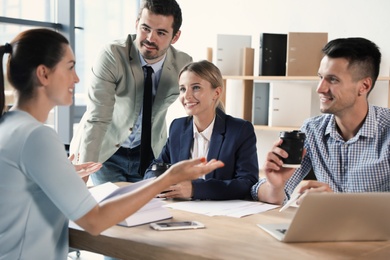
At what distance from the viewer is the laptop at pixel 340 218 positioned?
1330 mm

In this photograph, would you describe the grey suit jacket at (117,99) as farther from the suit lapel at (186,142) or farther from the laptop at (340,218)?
the laptop at (340,218)

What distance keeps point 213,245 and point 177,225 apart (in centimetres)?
21

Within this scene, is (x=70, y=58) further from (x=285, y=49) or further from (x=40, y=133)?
(x=285, y=49)

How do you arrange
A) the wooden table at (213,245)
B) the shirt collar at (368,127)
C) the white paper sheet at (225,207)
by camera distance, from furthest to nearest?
the shirt collar at (368,127), the white paper sheet at (225,207), the wooden table at (213,245)

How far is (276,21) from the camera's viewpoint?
4320 millimetres

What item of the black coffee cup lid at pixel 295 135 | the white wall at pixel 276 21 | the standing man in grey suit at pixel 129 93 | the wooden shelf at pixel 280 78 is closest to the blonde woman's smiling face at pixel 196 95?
the standing man in grey suit at pixel 129 93

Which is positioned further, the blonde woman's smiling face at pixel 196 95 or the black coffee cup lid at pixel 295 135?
the blonde woman's smiling face at pixel 196 95

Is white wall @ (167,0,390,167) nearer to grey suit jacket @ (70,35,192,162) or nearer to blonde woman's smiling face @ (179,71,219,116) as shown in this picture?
grey suit jacket @ (70,35,192,162)

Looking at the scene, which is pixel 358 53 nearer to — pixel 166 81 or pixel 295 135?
pixel 295 135

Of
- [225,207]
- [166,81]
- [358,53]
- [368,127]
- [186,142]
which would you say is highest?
[358,53]

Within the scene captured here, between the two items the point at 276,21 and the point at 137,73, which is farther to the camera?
the point at 276,21

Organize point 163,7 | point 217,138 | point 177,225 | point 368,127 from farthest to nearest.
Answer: point 163,7 < point 217,138 < point 368,127 < point 177,225

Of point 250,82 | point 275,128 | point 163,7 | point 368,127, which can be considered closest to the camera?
point 368,127

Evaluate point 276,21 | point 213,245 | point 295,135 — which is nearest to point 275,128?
point 276,21
